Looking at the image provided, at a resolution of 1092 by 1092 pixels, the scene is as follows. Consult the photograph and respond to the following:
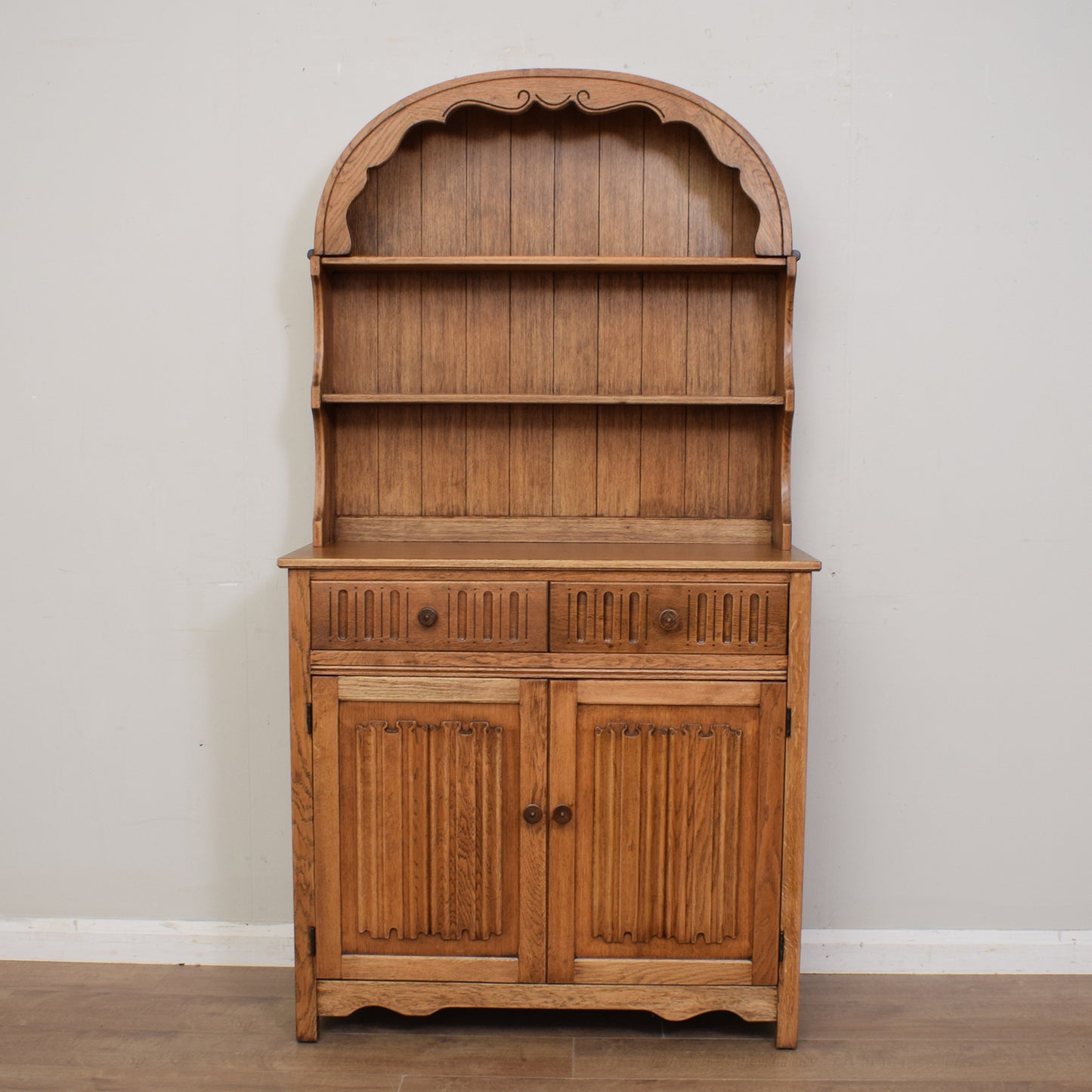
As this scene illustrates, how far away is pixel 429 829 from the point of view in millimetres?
2076

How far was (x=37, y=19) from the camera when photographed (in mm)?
2406

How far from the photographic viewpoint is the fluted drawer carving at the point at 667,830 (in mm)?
2053

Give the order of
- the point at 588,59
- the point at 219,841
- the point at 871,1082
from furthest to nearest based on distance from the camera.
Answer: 1. the point at 219,841
2. the point at 588,59
3. the point at 871,1082

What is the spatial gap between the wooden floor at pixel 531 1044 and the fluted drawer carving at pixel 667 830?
28cm

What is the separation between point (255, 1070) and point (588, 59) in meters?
2.46

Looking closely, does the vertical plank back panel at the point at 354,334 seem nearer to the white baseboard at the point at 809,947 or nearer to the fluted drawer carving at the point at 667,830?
the fluted drawer carving at the point at 667,830

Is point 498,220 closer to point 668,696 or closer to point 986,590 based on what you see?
point 668,696

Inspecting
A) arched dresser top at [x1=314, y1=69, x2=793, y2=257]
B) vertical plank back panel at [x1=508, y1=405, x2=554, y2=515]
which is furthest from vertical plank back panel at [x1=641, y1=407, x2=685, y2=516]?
arched dresser top at [x1=314, y1=69, x2=793, y2=257]

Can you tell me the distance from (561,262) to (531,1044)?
5.82 feet

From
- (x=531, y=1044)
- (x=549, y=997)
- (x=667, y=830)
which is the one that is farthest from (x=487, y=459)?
(x=531, y=1044)

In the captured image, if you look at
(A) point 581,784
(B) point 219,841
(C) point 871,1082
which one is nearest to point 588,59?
(A) point 581,784

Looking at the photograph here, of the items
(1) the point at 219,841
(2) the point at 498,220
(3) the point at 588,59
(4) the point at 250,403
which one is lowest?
(1) the point at 219,841

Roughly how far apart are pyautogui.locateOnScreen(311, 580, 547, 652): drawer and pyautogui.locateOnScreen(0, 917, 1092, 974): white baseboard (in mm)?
1012

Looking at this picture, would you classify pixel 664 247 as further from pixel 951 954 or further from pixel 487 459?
pixel 951 954
